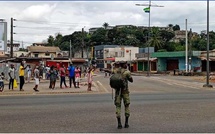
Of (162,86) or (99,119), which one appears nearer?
(99,119)

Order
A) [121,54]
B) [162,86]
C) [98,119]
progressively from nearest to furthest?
[98,119], [162,86], [121,54]

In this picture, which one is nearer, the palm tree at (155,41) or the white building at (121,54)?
the white building at (121,54)

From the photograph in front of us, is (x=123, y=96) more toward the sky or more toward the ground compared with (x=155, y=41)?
more toward the ground

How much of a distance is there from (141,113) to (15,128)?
4.68 metres

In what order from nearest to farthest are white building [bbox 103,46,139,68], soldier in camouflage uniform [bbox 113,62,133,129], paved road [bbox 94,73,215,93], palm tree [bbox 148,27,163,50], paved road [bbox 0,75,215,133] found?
paved road [bbox 0,75,215,133], soldier in camouflage uniform [bbox 113,62,133,129], paved road [bbox 94,73,215,93], white building [bbox 103,46,139,68], palm tree [bbox 148,27,163,50]

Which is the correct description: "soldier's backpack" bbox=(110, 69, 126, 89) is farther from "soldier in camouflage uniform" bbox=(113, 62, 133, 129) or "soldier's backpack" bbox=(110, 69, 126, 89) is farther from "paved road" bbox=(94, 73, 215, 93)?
"paved road" bbox=(94, 73, 215, 93)

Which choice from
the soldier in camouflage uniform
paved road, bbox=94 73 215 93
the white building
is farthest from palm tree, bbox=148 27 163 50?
the soldier in camouflage uniform

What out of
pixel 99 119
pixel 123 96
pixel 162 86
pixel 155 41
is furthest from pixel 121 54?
pixel 123 96

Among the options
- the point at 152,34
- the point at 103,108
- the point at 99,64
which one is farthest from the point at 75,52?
the point at 103,108

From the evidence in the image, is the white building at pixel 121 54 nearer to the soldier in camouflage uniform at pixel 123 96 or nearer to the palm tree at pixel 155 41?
the palm tree at pixel 155 41

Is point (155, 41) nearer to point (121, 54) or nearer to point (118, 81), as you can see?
point (121, 54)

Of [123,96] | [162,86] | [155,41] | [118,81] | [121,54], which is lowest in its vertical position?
[162,86]

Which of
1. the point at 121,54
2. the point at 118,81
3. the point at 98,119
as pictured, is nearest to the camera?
the point at 118,81

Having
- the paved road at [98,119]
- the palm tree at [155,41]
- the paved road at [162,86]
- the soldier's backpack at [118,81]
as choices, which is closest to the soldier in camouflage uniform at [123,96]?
the soldier's backpack at [118,81]
